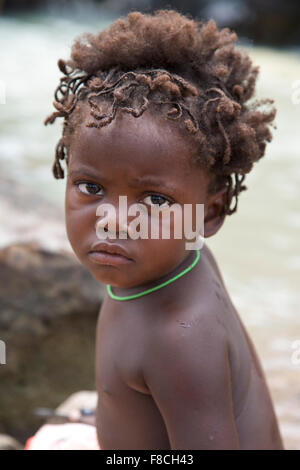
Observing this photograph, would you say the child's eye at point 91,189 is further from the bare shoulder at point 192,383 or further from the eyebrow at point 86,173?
the bare shoulder at point 192,383

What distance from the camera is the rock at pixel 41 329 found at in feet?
9.30

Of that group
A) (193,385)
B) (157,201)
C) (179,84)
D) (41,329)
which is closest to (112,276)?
(157,201)

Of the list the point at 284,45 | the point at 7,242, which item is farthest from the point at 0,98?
the point at 284,45

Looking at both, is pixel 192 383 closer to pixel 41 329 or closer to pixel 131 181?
pixel 131 181

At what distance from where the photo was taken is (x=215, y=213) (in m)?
1.64

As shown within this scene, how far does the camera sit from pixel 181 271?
1583mm

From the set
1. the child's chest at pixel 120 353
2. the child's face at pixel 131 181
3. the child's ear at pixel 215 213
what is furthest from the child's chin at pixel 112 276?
the child's ear at pixel 215 213

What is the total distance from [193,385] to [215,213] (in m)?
0.45

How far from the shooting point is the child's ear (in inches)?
63.2

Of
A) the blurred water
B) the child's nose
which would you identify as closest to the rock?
the blurred water

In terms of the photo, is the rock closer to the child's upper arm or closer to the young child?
the young child

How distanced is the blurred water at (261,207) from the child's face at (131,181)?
0.69m

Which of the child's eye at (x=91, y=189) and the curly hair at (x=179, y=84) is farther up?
the curly hair at (x=179, y=84)

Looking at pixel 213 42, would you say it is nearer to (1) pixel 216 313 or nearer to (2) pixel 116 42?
(2) pixel 116 42
